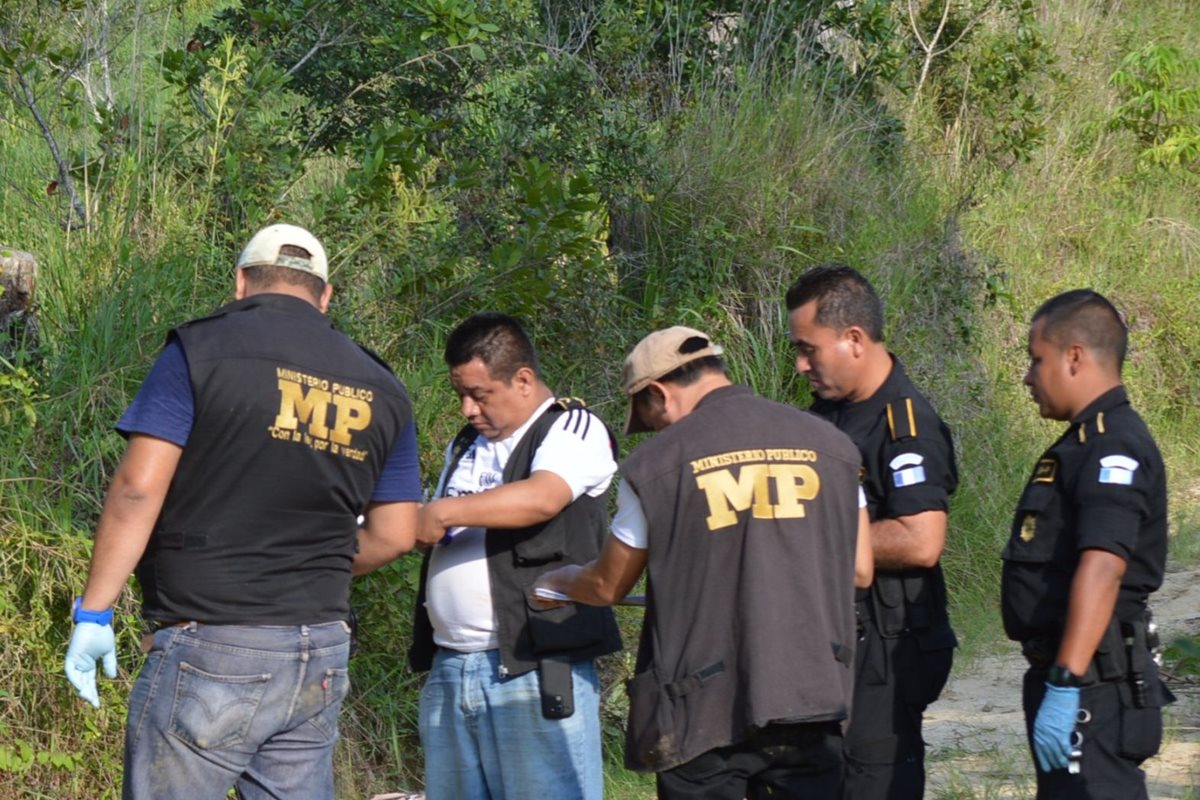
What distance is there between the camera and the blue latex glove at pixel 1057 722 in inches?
129

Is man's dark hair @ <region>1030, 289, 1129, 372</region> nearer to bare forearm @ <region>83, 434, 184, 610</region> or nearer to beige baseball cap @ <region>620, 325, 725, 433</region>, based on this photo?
beige baseball cap @ <region>620, 325, 725, 433</region>

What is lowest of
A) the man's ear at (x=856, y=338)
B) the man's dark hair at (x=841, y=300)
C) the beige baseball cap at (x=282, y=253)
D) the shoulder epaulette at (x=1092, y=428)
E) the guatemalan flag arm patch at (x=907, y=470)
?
the guatemalan flag arm patch at (x=907, y=470)

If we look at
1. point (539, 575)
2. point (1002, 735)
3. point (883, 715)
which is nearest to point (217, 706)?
point (539, 575)

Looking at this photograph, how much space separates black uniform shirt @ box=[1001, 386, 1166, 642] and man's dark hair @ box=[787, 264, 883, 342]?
624mm

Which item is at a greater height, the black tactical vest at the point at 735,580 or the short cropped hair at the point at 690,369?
the short cropped hair at the point at 690,369

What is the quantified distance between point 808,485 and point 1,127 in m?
5.06

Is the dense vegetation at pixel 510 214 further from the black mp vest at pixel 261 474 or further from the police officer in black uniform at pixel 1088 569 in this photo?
the police officer in black uniform at pixel 1088 569

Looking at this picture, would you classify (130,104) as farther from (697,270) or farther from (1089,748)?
(1089,748)

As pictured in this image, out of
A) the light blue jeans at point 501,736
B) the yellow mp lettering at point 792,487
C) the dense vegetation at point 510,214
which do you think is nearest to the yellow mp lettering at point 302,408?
the light blue jeans at point 501,736

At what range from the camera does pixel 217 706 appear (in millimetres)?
3148

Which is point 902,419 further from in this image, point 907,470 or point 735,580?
point 735,580

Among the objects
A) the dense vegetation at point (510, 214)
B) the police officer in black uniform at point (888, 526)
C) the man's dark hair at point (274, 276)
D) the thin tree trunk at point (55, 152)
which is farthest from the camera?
the thin tree trunk at point (55, 152)

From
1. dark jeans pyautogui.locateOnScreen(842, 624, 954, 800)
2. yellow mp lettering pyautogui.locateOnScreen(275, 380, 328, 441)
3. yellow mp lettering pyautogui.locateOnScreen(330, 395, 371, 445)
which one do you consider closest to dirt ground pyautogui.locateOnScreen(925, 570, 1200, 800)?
dark jeans pyautogui.locateOnScreen(842, 624, 954, 800)

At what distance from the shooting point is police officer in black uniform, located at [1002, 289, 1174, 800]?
329 centimetres
